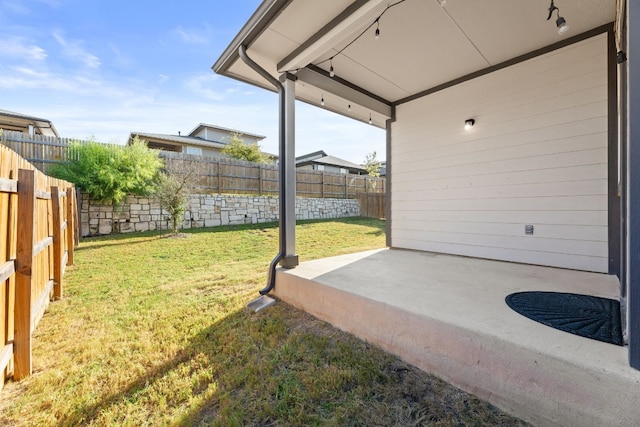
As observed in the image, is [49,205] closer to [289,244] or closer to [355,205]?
[289,244]

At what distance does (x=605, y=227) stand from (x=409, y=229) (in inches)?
87.8

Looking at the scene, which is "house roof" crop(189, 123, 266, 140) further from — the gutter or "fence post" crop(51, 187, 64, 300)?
the gutter

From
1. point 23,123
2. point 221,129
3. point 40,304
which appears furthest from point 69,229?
point 221,129

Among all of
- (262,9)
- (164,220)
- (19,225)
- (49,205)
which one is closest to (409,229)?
(262,9)

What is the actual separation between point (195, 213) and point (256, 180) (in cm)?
292

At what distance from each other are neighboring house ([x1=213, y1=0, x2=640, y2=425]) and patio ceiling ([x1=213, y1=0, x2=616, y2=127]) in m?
0.02

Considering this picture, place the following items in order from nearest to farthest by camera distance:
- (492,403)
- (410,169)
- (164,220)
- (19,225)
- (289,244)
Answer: (492,403) < (19,225) < (289,244) < (410,169) < (164,220)

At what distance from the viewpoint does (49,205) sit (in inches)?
124

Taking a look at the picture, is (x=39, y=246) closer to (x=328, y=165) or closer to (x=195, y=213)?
(x=195, y=213)

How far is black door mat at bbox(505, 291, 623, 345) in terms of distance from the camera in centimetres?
146

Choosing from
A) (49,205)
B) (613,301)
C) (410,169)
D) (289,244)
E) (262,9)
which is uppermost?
(262,9)

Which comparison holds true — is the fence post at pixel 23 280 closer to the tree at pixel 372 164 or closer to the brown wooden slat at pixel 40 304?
the brown wooden slat at pixel 40 304

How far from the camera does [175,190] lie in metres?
7.63

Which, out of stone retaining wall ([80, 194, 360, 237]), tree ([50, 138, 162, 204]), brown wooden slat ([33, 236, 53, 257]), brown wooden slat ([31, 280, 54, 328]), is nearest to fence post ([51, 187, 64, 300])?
brown wooden slat ([31, 280, 54, 328])
